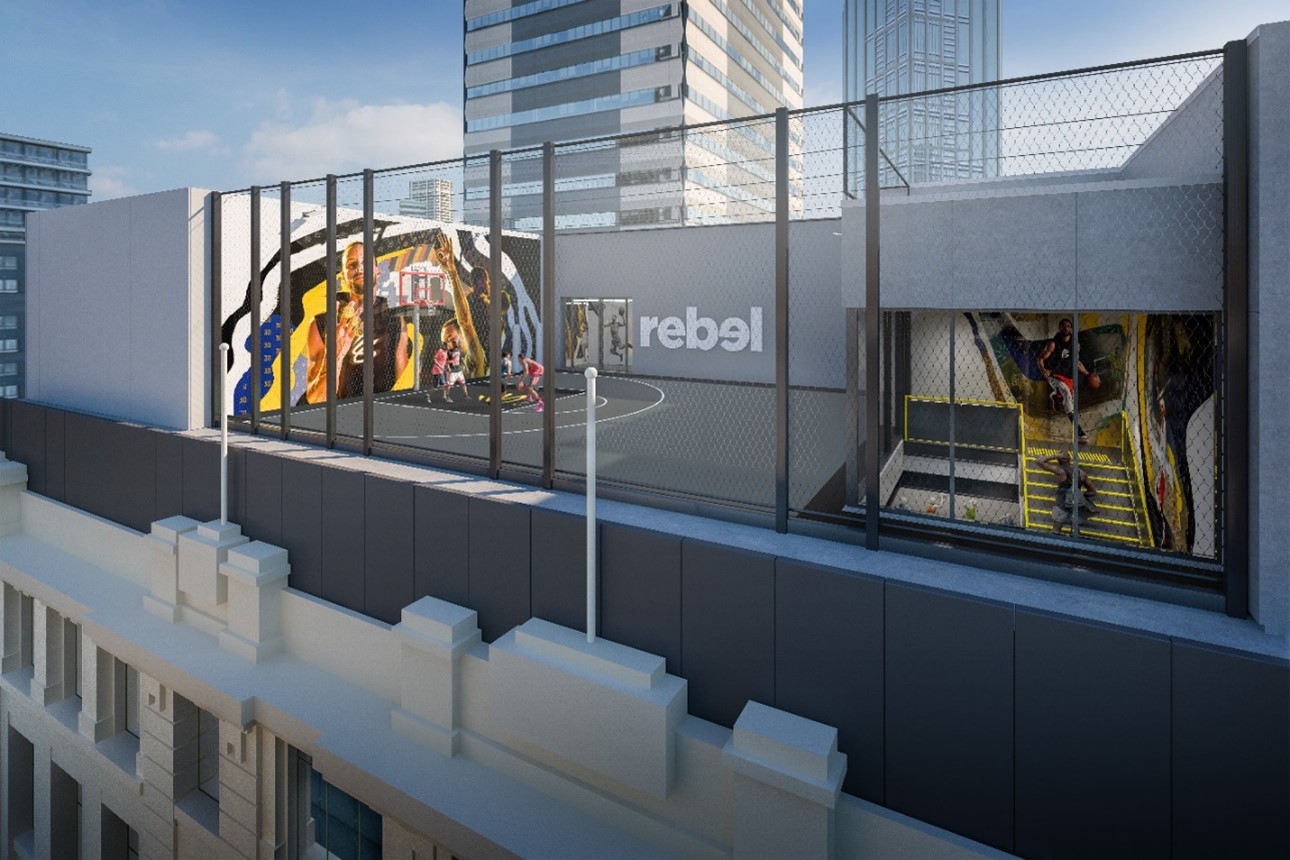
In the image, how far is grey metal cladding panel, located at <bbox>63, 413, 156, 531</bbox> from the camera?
11.3 m

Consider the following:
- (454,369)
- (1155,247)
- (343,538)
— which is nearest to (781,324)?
(1155,247)

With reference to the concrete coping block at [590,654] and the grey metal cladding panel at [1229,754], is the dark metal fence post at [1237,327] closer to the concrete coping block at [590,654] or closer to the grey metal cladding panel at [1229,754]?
the grey metal cladding panel at [1229,754]

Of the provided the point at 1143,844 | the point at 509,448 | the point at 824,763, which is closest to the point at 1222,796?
the point at 1143,844

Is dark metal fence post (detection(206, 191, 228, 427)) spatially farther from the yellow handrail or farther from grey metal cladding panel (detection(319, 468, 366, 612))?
the yellow handrail

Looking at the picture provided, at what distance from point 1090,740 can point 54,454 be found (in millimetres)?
15581

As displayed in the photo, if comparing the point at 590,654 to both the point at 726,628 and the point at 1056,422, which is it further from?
the point at 1056,422

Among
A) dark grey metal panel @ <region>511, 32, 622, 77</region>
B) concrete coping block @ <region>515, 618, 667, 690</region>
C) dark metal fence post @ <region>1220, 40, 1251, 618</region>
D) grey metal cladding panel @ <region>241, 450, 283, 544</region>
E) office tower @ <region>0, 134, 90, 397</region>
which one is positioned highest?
dark grey metal panel @ <region>511, 32, 622, 77</region>

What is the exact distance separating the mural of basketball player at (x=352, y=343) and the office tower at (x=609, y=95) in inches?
1393

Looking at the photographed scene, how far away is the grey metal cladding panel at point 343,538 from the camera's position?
8.78 metres

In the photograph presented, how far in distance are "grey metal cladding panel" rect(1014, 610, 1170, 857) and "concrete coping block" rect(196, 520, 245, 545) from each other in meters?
9.25

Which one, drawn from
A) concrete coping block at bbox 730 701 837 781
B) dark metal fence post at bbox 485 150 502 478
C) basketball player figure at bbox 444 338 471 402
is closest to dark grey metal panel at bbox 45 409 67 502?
basketball player figure at bbox 444 338 471 402

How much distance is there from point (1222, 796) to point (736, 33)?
68644mm

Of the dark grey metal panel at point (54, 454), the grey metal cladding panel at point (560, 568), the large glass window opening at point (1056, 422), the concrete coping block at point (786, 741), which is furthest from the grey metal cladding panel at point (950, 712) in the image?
the dark grey metal panel at point (54, 454)

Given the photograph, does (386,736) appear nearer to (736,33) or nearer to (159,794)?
(159,794)
